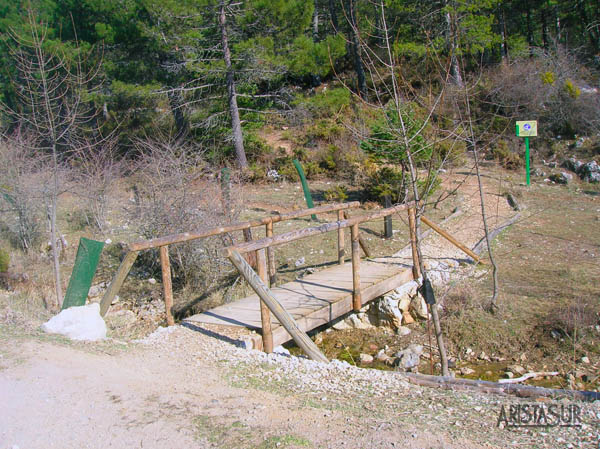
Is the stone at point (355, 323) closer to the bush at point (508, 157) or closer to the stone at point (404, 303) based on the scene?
the stone at point (404, 303)

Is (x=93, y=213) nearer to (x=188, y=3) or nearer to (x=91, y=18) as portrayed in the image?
(x=188, y=3)

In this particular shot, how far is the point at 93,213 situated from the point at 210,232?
656cm

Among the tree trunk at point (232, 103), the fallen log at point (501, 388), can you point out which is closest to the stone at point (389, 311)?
the fallen log at point (501, 388)

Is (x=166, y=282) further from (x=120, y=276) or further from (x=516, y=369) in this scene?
(x=516, y=369)

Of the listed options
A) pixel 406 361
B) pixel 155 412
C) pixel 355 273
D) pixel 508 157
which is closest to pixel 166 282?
pixel 355 273

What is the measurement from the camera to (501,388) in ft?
13.8

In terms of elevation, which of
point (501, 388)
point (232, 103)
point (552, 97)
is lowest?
point (501, 388)

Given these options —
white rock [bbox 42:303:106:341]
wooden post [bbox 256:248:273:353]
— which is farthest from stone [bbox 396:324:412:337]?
white rock [bbox 42:303:106:341]

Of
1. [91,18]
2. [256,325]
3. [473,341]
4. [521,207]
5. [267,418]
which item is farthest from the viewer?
[91,18]

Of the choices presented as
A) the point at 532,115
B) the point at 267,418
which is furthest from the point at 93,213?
the point at 532,115

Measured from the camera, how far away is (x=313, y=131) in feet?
71.2

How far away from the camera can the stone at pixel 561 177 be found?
15664 mm

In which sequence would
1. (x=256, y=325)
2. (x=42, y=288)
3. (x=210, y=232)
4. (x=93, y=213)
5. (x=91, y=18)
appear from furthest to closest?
(x=91, y=18) → (x=93, y=213) → (x=42, y=288) → (x=210, y=232) → (x=256, y=325)

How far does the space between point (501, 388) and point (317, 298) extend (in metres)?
2.77
